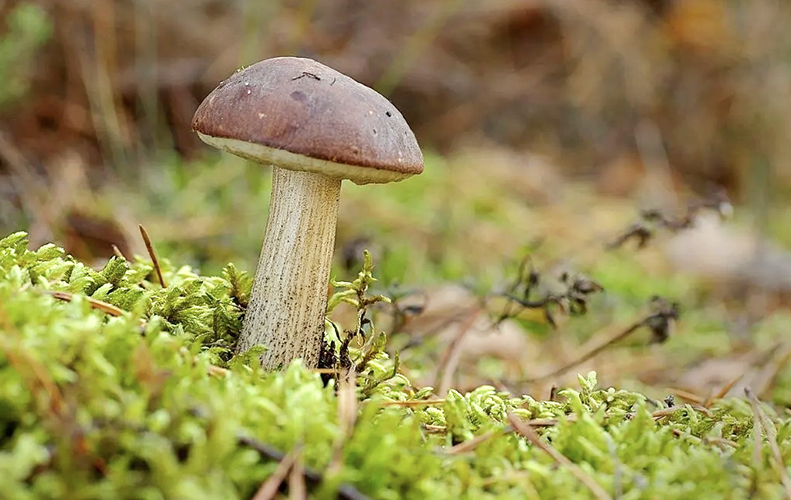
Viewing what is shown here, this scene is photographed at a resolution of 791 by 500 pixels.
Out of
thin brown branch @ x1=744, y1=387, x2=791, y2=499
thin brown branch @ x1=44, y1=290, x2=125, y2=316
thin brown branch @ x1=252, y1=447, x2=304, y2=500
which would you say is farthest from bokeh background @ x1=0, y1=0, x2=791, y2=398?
thin brown branch @ x1=252, y1=447, x2=304, y2=500

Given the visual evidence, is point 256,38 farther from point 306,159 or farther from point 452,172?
point 306,159

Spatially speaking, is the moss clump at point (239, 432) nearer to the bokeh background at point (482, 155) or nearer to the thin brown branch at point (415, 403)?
the thin brown branch at point (415, 403)

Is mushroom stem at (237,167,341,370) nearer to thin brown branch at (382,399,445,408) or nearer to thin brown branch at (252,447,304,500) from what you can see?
thin brown branch at (382,399,445,408)

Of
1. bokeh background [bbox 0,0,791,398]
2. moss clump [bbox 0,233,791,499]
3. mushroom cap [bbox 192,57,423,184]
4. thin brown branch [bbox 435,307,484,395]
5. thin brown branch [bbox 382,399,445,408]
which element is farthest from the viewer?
bokeh background [bbox 0,0,791,398]

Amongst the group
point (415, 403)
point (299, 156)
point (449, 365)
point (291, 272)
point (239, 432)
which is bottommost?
point (449, 365)

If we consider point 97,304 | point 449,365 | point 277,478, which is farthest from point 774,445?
point 97,304

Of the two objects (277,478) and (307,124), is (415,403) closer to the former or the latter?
(277,478)

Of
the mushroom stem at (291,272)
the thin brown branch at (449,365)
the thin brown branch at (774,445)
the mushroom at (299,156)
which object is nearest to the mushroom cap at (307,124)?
the mushroom at (299,156)
